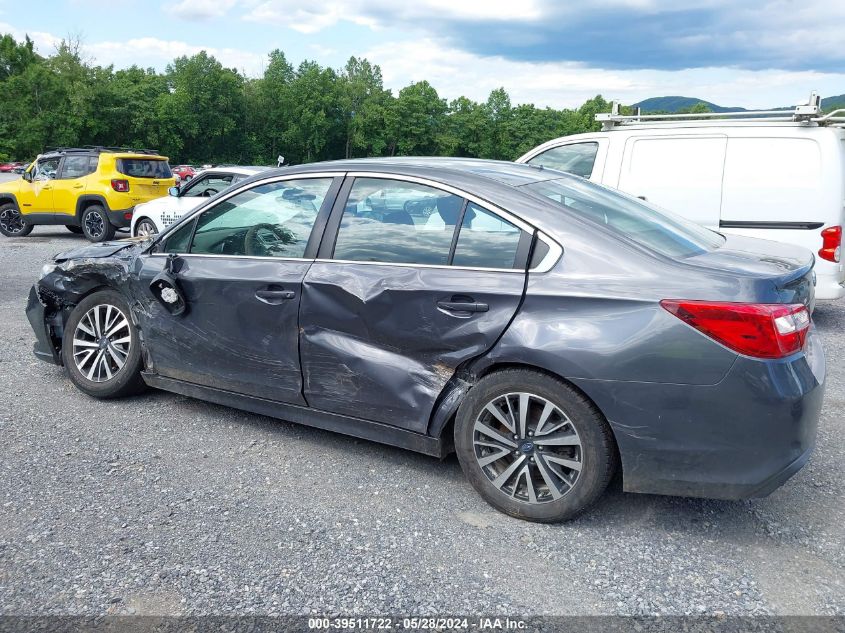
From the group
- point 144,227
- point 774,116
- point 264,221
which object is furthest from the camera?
point 144,227

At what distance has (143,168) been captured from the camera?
1412 cm

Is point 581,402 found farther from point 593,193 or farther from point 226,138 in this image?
point 226,138

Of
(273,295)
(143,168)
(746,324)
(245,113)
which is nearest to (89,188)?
(143,168)

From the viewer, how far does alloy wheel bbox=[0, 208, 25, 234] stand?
15.1 meters

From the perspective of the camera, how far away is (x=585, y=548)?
3.06 metres

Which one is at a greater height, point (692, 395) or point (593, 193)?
point (593, 193)

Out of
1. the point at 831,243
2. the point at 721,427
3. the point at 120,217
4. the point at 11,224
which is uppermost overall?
the point at 831,243

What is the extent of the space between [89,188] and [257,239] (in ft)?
37.4

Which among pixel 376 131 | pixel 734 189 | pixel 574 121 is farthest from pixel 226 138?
pixel 734 189

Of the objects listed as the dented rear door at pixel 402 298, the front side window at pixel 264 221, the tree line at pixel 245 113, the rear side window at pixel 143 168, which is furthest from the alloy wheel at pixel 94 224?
the tree line at pixel 245 113

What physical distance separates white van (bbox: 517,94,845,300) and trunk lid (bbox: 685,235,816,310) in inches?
133

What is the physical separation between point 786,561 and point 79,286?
4.39m

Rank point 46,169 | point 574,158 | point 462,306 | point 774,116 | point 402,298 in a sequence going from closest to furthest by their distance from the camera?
point 462,306
point 402,298
point 774,116
point 574,158
point 46,169

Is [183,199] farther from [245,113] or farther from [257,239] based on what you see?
[245,113]
